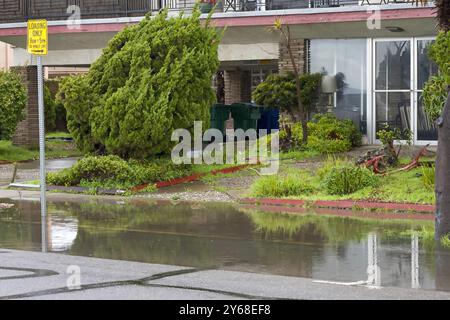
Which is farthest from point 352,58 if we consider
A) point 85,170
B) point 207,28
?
point 85,170

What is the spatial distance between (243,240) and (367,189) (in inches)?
154

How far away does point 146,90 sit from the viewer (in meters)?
16.3

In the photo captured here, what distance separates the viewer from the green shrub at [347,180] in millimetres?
14297

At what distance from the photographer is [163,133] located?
16500 millimetres

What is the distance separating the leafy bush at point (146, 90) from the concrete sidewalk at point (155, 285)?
22.8 feet

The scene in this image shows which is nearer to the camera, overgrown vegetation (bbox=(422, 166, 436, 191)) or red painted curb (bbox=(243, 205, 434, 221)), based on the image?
red painted curb (bbox=(243, 205, 434, 221))

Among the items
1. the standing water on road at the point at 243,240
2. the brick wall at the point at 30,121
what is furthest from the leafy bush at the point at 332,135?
the brick wall at the point at 30,121

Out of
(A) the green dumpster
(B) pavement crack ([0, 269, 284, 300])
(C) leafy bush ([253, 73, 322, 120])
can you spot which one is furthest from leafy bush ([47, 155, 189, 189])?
(A) the green dumpster

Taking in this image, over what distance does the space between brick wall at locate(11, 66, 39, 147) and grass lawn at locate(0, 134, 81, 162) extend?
0.38m

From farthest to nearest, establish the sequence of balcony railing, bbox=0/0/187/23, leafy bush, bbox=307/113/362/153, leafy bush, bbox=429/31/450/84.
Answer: balcony railing, bbox=0/0/187/23 < leafy bush, bbox=307/113/362/153 < leafy bush, bbox=429/31/450/84

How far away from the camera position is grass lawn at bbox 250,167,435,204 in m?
13.7

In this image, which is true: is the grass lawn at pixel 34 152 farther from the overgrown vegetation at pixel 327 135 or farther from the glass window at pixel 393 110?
the glass window at pixel 393 110

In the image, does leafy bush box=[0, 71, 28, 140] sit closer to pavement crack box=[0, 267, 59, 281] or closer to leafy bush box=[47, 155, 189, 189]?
leafy bush box=[47, 155, 189, 189]

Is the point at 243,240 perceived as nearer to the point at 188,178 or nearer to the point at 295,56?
the point at 188,178
